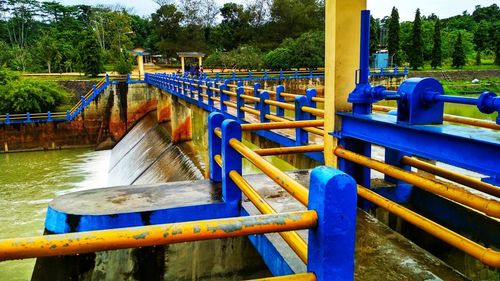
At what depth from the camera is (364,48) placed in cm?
392

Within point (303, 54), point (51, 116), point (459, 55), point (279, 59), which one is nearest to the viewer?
point (51, 116)

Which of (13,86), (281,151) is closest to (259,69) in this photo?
(13,86)

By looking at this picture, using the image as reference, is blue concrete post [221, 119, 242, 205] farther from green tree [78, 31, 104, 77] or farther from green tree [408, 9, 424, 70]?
green tree [408, 9, 424, 70]

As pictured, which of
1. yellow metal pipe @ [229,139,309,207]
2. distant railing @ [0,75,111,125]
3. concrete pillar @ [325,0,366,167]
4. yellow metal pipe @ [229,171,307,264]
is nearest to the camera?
yellow metal pipe @ [229,139,309,207]

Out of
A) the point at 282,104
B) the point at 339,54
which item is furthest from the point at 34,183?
the point at 339,54

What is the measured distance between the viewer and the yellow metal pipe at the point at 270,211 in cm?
214

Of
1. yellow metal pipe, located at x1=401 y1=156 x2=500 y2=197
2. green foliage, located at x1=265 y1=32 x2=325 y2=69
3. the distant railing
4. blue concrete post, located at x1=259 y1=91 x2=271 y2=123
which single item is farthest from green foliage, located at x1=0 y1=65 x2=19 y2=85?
yellow metal pipe, located at x1=401 y1=156 x2=500 y2=197

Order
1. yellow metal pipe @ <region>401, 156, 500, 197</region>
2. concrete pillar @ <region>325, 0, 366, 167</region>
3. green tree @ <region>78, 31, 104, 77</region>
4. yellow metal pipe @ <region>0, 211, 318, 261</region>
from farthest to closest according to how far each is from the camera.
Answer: green tree @ <region>78, 31, 104, 77</region> < concrete pillar @ <region>325, 0, 366, 167</region> < yellow metal pipe @ <region>401, 156, 500, 197</region> < yellow metal pipe @ <region>0, 211, 318, 261</region>

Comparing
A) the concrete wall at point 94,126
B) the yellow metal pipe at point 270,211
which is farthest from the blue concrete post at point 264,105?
the concrete wall at point 94,126

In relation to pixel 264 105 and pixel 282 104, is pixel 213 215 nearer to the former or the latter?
pixel 282 104

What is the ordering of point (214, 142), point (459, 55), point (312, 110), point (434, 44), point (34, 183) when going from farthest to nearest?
point (434, 44) → point (459, 55) → point (34, 183) → point (312, 110) → point (214, 142)

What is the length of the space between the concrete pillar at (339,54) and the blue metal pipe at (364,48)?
25 centimetres

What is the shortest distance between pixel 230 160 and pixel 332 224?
2022 millimetres

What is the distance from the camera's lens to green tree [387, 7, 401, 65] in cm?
4307
